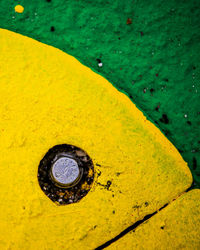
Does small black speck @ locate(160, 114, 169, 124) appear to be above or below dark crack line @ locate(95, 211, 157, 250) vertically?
above

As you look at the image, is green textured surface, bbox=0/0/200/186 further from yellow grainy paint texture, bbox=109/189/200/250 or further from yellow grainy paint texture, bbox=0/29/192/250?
yellow grainy paint texture, bbox=109/189/200/250

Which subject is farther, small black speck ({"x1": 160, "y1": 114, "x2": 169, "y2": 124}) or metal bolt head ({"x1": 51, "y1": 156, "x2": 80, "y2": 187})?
small black speck ({"x1": 160, "y1": 114, "x2": 169, "y2": 124})

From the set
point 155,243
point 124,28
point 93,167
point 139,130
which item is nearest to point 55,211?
point 93,167

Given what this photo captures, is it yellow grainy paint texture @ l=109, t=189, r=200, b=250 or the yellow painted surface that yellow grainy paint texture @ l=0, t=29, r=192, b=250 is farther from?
the yellow painted surface

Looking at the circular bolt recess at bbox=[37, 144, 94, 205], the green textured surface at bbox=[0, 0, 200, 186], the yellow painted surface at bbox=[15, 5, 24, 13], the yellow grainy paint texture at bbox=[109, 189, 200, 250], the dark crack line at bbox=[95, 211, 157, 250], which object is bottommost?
the yellow grainy paint texture at bbox=[109, 189, 200, 250]

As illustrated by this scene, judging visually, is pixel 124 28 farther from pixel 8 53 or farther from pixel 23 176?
pixel 23 176

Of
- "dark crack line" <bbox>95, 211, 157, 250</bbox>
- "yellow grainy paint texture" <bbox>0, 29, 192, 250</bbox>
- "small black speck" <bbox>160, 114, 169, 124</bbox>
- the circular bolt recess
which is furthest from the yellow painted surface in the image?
"dark crack line" <bbox>95, 211, 157, 250</bbox>

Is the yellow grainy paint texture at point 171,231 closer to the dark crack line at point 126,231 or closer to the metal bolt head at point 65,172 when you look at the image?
the dark crack line at point 126,231

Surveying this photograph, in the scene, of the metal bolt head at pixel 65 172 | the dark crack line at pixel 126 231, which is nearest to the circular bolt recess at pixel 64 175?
the metal bolt head at pixel 65 172
